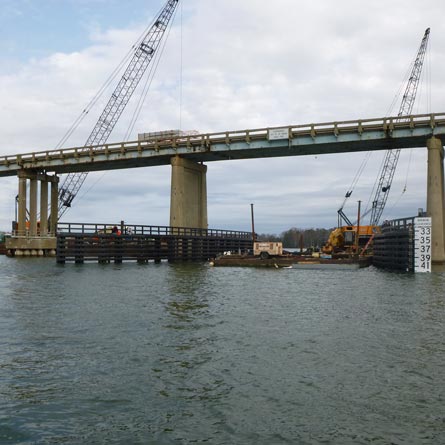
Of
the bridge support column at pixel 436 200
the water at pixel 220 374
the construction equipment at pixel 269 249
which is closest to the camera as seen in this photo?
the water at pixel 220 374

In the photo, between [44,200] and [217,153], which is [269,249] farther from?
[44,200]

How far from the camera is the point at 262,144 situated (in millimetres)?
63531

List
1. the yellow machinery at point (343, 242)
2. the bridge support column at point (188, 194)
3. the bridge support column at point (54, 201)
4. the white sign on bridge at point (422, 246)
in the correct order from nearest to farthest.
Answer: the white sign on bridge at point (422, 246) < the yellow machinery at point (343, 242) < the bridge support column at point (188, 194) < the bridge support column at point (54, 201)

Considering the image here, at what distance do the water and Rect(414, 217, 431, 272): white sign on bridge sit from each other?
73.0 feet

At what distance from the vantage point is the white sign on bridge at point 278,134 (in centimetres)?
6125

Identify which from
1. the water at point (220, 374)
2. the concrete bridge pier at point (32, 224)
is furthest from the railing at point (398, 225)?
the concrete bridge pier at point (32, 224)

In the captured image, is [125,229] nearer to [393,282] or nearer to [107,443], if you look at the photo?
[393,282]

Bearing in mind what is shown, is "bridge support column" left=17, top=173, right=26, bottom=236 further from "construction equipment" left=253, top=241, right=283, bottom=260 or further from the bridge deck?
"construction equipment" left=253, top=241, right=283, bottom=260

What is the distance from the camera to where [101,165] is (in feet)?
258

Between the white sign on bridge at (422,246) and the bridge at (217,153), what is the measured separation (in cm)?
1044

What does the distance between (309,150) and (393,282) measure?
116 feet

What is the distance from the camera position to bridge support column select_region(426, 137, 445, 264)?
165 feet

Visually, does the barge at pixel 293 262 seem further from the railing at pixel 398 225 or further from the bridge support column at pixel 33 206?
the bridge support column at pixel 33 206

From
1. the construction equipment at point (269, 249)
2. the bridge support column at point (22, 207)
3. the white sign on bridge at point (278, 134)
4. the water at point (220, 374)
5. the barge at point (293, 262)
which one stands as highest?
the white sign on bridge at point (278, 134)
